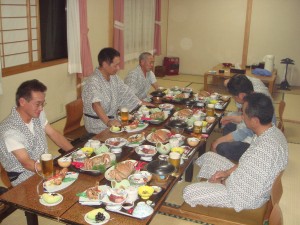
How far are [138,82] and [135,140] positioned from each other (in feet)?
6.45

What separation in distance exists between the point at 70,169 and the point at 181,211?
81 centimetres

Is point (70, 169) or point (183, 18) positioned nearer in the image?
point (70, 169)

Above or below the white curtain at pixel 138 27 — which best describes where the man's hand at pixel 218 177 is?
below

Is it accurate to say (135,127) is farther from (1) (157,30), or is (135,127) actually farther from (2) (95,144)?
(1) (157,30)

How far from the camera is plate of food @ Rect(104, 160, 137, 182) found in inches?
78.6

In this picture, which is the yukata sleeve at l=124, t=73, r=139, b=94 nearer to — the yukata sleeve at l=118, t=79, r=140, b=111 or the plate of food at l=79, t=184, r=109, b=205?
the yukata sleeve at l=118, t=79, r=140, b=111

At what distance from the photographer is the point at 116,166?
6.87 ft

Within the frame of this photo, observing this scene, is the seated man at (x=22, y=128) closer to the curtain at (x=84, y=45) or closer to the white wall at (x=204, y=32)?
the curtain at (x=84, y=45)

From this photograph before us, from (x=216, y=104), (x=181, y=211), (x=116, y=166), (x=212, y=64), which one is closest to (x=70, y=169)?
(x=116, y=166)

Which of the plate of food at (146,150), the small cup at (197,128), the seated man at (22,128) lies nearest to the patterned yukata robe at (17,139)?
the seated man at (22,128)

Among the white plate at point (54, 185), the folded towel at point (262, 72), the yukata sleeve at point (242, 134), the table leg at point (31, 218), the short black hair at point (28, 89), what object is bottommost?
the table leg at point (31, 218)

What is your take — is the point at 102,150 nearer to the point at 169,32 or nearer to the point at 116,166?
the point at 116,166

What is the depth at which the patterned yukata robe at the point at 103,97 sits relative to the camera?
348 cm

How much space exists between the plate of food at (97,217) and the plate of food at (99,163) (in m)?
0.42
